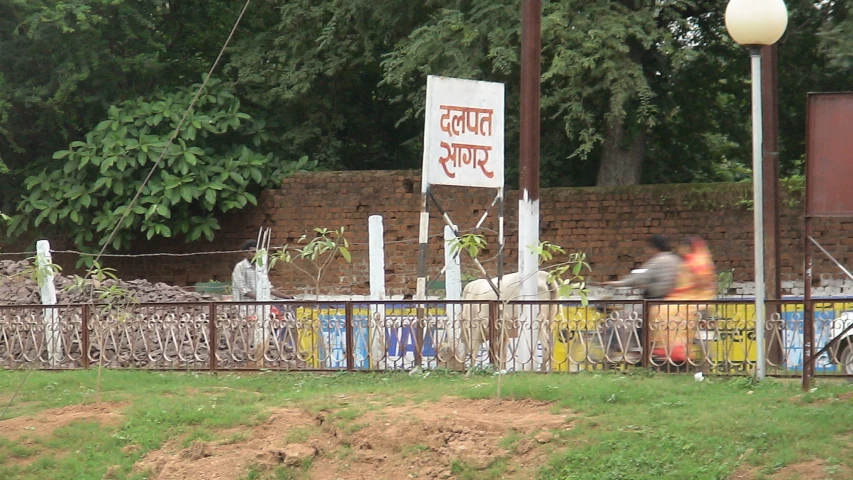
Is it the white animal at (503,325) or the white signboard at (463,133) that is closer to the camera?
the white animal at (503,325)

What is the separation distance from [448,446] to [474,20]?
998cm

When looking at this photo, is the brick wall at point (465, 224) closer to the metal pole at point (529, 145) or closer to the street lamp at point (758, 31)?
the metal pole at point (529, 145)

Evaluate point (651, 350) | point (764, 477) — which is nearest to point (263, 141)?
point (651, 350)

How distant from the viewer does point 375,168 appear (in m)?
21.6

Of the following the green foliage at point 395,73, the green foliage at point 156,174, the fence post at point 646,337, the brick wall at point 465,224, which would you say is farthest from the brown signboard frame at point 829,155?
the green foliage at point 156,174

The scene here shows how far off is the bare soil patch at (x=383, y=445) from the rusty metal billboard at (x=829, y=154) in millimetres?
2490

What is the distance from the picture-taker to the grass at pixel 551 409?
7.29 m

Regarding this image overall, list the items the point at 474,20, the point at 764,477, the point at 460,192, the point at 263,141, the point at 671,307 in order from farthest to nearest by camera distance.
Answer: the point at 263,141, the point at 460,192, the point at 474,20, the point at 671,307, the point at 764,477

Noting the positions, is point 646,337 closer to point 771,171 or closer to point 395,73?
point 771,171

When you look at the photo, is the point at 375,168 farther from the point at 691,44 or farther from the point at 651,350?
the point at 651,350

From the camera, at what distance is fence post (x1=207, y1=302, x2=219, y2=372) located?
10.7m

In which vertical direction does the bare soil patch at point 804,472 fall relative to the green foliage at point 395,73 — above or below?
below

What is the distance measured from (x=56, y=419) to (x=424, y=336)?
3364 millimetres

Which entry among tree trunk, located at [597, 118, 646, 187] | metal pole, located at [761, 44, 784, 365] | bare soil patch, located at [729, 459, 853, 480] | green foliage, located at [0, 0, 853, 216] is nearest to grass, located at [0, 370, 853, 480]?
bare soil patch, located at [729, 459, 853, 480]
